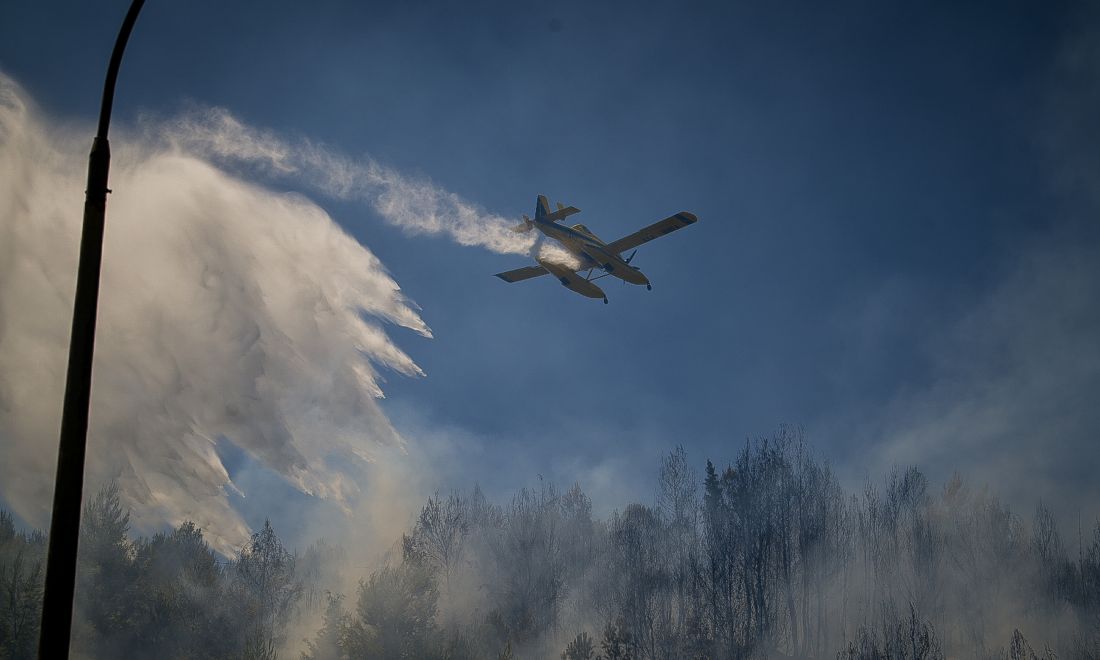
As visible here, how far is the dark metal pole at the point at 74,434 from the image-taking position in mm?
6934

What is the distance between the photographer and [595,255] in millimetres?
47562

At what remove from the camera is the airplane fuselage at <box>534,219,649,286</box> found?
47594mm

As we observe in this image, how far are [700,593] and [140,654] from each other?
163 feet

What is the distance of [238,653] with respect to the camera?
67438 millimetres

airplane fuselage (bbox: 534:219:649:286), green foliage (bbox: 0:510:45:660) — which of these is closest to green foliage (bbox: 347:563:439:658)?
green foliage (bbox: 0:510:45:660)

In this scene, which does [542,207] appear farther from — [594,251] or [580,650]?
[580,650]

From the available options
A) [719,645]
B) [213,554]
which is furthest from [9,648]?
[719,645]

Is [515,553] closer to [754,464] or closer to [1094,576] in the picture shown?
[754,464]

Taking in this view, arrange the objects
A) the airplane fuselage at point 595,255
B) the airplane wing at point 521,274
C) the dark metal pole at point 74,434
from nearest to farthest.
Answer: the dark metal pole at point 74,434 < the airplane fuselage at point 595,255 < the airplane wing at point 521,274

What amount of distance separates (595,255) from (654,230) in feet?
14.0

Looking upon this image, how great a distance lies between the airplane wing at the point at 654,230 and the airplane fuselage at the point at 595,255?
0.99 meters

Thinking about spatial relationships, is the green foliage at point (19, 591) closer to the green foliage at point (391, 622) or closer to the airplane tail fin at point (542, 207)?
the green foliage at point (391, 622)

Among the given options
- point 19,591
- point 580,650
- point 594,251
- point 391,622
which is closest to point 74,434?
point 594,251

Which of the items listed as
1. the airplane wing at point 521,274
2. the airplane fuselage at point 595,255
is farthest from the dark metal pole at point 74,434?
the airplane wing at point 521,274
